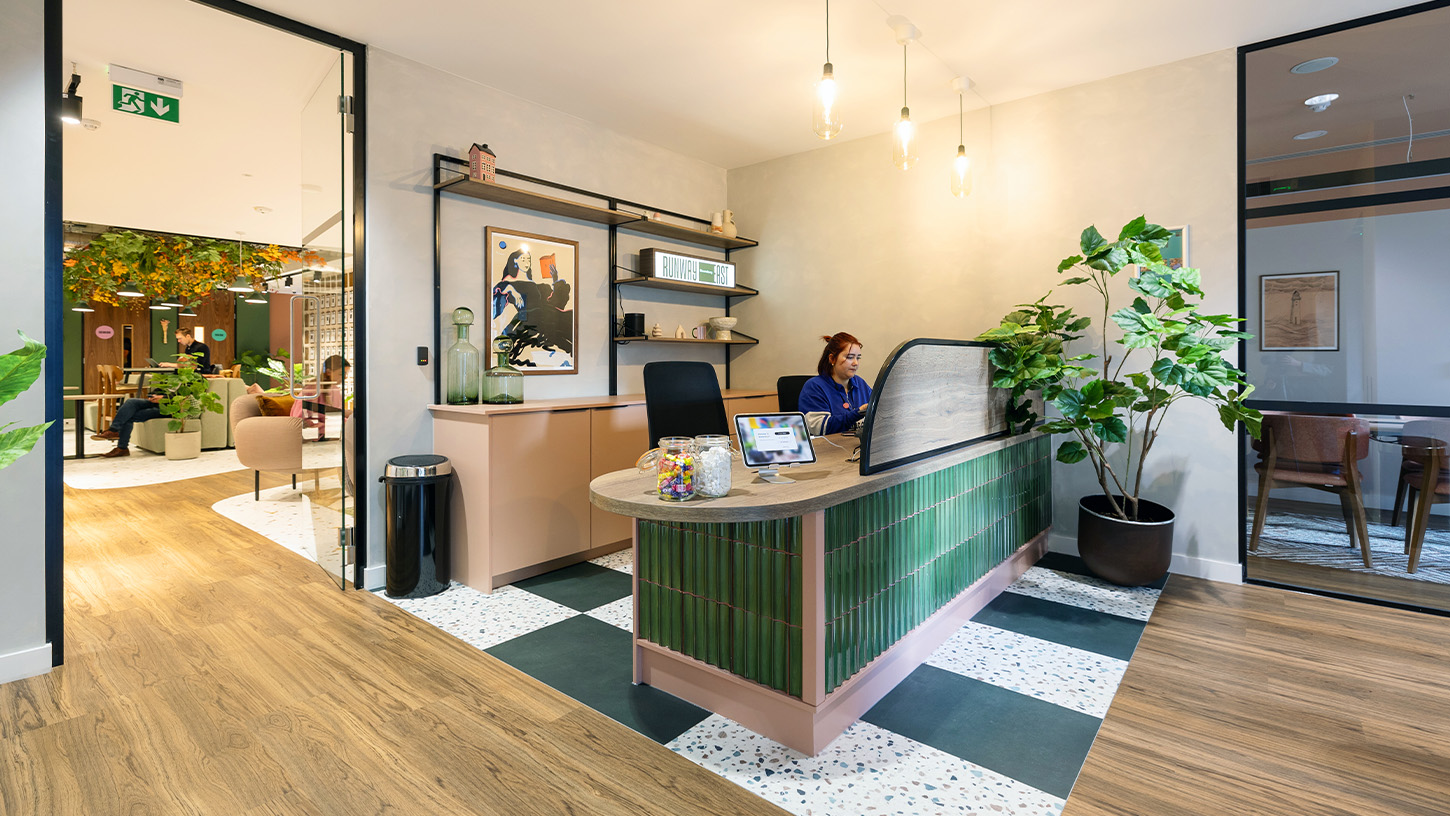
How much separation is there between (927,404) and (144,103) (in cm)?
476

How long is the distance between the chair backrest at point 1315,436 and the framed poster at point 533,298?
4.14 m

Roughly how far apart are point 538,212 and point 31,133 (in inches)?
Answer: 90.1

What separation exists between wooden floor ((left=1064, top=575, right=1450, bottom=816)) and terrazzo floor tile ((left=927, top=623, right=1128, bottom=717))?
8 centimetres

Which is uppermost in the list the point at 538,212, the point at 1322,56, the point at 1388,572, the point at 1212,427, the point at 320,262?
the point at 1322,56

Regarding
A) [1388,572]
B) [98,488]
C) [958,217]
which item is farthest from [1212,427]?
[98,488]

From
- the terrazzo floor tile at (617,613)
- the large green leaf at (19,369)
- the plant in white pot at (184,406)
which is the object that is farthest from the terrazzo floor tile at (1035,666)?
the plant in white pot at (184,406)

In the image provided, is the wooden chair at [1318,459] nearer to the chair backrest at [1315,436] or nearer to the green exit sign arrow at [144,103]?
the chair backrest at [1315,436]

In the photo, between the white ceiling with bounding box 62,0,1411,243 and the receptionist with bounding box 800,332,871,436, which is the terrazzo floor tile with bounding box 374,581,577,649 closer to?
the receptionist with bounding box 800,332,871,436

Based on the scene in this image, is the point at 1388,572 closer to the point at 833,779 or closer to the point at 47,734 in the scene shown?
the point at 833,779

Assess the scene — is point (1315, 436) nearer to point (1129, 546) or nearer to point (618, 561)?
point (1129, 546)

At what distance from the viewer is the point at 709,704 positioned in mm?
2230

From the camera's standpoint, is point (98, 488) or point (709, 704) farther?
point (98, 488)

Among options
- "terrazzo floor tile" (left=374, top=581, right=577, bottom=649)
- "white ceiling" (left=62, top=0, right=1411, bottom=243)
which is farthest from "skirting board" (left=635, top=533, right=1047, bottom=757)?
"white ceiling" (left=62, top=0, right=1411, bottom=243)

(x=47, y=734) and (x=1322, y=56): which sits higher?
(x=1322, y=56)
